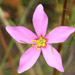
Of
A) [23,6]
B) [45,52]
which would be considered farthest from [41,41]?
[23,6]

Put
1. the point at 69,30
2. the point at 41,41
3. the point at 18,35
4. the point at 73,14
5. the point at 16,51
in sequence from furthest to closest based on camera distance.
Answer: the point at 16,51
the point at 73,14
the point at 41,41
the point at 18,35
the point at 69,30

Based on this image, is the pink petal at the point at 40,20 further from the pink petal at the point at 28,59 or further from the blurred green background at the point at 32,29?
the blurred green background at the point at 32,29

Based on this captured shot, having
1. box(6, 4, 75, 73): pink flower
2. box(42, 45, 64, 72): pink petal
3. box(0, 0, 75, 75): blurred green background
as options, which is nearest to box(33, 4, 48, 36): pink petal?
box(6, 4, 75, 73): pink flower

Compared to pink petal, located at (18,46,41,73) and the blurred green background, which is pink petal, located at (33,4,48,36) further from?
the blurred green background

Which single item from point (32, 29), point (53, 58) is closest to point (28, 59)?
point (53, 58)

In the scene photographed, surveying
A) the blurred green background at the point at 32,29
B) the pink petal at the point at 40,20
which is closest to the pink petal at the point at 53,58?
the pink petal at the point at 40,20

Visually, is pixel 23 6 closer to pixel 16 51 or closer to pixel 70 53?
pixel 16 51

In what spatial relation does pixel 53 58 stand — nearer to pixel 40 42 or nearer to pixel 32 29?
pixel 40 42
